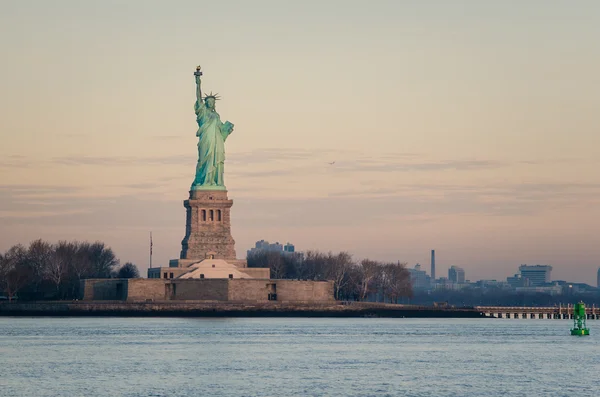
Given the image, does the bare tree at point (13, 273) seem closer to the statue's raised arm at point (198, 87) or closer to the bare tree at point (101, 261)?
the bare tree at point (101, 261)

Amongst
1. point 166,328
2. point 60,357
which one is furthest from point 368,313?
point 60,357

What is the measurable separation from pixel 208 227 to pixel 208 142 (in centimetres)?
668

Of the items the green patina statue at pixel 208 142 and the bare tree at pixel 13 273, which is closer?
the green patina statue at pixel 208 142

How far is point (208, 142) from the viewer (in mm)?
109375

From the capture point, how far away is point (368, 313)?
11581 centimetres

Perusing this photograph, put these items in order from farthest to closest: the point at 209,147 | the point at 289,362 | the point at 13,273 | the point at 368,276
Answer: the point at 368,276 → the point at 13,273 → the point at 209,147 → the point at 289,362

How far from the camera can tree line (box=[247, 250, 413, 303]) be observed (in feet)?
422

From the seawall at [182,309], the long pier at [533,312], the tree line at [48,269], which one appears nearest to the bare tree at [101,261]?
the tree line at [48,269]

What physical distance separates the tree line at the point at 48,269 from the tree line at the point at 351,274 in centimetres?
1679

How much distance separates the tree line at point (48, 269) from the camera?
119250mm

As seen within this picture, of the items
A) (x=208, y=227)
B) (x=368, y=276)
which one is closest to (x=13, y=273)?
(x=208, y=227)

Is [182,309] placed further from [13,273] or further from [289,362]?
[289,362]

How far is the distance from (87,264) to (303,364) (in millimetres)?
69894

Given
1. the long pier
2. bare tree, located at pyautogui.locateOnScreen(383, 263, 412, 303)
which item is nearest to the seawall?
bare tree, located at pyautogui.locateOnScreen(383, 263, 412, 303)
